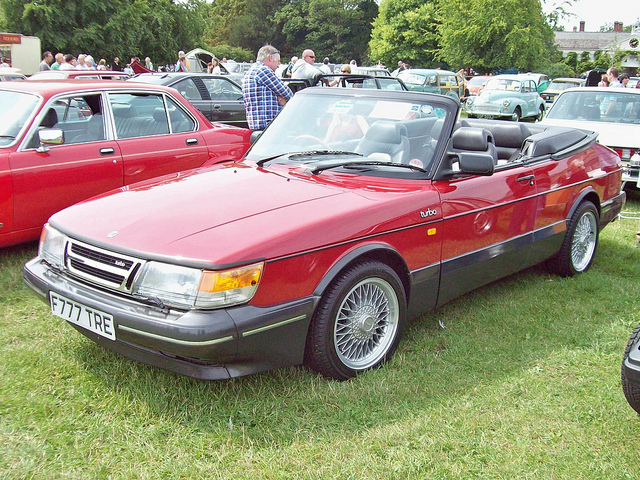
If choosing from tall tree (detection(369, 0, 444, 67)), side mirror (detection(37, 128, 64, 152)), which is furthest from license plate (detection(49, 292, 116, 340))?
tall tree (detection(369, 0, 444, 67))

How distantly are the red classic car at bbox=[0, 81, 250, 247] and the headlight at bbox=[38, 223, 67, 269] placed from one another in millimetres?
1670

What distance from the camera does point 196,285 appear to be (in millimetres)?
2795

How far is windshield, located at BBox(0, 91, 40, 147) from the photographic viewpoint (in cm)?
516

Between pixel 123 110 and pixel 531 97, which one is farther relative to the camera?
pixel 531 97

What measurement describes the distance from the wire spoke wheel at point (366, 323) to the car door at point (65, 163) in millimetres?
3063

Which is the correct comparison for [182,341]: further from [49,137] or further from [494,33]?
[494,33]

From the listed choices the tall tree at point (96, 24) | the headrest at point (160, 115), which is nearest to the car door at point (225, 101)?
the headrest at point (160, 115)

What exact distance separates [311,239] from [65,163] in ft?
10.2

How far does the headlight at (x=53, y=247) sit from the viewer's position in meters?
3.30

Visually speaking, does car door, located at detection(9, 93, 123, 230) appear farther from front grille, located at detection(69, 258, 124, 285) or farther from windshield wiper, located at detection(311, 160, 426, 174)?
windshield wiper, located at detection(311, 160, 426, 174)

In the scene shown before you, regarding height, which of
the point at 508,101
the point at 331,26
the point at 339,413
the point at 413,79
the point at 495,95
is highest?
the point at 331,26

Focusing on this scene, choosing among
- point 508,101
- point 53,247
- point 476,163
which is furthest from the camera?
point 508,101

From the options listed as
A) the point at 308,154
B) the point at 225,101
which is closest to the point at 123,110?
the point at 308,154

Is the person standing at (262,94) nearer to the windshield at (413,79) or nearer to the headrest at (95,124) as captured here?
the headrest at (95,124)
